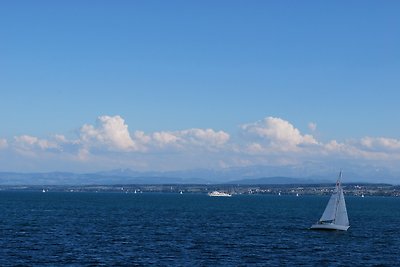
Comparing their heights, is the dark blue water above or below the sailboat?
below

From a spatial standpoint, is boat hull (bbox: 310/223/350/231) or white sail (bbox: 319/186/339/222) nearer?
boat hull (bbox: 310/223/350/231)

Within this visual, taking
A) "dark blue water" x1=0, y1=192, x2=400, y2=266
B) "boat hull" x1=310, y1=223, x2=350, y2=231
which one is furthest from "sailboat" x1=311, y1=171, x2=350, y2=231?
A: "dark blue water" x1=0, y1=192, x2=400, y2=266

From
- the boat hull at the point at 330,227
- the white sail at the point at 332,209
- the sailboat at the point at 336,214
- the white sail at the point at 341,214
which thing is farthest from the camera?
the white sail at the point at 332,209

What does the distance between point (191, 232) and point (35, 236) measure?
30.1 meters

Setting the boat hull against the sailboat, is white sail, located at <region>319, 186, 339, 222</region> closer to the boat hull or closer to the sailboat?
the sailboat

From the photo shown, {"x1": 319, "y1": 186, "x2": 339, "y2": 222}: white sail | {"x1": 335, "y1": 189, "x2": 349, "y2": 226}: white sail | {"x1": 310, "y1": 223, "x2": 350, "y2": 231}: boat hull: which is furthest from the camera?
{"x1": 319, "y1": 186, "x2": 339, "y2": 222}: white sail

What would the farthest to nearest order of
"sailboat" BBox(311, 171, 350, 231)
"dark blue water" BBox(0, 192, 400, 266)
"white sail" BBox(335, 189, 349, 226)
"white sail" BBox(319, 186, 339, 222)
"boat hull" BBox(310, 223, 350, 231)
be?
"white sail" BBox(319, 186, 339, 222)
"white sail" BBox(335, 189, 349, 226)
"sailboat" BBox(311, 171, 350, 231)
"boat hull" BBox(310, 223, 350, 231)
"dark blue water" BBox(0, 192, 400, 266)

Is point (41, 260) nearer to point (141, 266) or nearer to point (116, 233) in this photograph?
point (141, 266)

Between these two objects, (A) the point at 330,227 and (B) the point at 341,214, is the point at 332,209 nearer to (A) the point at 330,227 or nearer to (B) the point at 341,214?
(B) the point at 341,214

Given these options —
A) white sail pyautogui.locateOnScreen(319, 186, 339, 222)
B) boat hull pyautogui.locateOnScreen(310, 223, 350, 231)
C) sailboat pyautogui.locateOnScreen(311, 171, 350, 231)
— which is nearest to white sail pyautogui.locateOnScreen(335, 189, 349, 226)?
sailboat pyautogui.locateOnScreen(311, 171, 350, 231)

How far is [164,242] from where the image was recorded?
105 meters

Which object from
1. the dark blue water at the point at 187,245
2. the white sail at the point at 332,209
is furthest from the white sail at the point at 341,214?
the dark blue water at the point at 187,245

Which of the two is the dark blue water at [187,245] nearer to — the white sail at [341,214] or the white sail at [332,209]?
the white sail at [341,214]

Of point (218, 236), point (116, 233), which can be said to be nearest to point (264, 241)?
point (218, 236)
